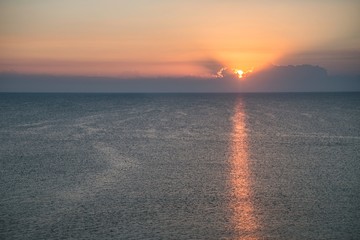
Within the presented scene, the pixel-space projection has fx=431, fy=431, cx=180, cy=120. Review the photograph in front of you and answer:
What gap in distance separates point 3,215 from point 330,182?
1705 centimetres

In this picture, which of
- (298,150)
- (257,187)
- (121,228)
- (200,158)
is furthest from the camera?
(298,150)

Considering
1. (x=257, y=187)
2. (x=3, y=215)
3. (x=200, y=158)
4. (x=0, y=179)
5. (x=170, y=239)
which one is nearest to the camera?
(x=170, y=239)

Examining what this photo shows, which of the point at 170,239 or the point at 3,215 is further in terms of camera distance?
the point at 3,215

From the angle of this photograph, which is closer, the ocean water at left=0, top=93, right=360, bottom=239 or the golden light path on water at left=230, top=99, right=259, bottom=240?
the golden light path on water at left=230, top=99, right=259, bottom=240

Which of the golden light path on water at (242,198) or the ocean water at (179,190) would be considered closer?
the golden light path on water at (242,198)

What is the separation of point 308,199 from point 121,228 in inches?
368

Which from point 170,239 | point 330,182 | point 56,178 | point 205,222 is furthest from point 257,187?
point 56,178

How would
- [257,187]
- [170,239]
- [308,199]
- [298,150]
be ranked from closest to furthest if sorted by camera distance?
[170,239], [308,199], [257,187], [298,150]

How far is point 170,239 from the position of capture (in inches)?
614

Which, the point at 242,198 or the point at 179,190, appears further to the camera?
the point at 179,190

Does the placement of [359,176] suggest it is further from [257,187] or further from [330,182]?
[257,187]

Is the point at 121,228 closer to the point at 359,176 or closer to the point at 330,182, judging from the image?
the point at 330,182

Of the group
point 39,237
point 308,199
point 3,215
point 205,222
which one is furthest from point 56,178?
point 308,199

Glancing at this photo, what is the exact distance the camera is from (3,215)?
18094 mm
